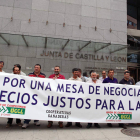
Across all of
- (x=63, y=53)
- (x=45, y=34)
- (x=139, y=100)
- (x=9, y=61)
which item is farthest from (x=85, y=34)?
(x=139, y=100)

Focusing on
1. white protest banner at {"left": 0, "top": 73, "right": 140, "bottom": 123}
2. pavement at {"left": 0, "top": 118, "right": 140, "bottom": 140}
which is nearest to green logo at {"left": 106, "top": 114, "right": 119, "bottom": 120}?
white protest banner at {"left": 0, "top": 73, "right": 140, "bottom": 123}

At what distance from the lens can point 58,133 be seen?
3299 millimetres

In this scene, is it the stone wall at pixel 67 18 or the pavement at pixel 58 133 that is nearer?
the pavement at pixel 58 133

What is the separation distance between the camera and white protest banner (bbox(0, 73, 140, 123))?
11.3 feet

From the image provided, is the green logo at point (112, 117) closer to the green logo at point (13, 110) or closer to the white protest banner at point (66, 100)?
the white protest banner at point (66, 100)

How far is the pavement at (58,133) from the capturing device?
10.00 ft

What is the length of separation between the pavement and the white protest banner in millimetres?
286

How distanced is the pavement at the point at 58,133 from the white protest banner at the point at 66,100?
0.94ft

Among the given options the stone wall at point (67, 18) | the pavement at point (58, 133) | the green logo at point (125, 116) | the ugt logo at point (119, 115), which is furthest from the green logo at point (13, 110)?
the stone wall at point (67, 18)

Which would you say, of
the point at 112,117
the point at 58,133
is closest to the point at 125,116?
the point at 112,117

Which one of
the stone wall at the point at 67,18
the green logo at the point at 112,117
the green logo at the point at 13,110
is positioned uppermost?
the stone wall at the point at 67,18

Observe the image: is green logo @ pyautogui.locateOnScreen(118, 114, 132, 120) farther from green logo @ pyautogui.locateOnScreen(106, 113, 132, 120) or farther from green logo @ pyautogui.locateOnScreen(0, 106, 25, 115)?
green logo @ pyautogui.locateOnScreen(0, 106, 25, 115)

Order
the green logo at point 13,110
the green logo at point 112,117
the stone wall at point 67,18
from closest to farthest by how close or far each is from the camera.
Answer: the green logo at point 13,110 → the green logo at point 112,117 → the stone wall at point 67,18

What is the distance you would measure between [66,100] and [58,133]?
899 millimetres
